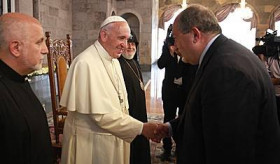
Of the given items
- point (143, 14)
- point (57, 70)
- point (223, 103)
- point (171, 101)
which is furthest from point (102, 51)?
point (143, 14)

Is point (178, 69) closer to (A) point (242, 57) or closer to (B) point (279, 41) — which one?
(B) point (279, 41)

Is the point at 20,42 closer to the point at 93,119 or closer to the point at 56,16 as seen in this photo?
the point at 93,119

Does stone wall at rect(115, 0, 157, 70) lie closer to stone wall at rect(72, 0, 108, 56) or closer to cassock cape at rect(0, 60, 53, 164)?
stone wall at rect(72, 0, 108, 56)

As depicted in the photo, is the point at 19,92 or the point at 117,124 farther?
the point at 117,124

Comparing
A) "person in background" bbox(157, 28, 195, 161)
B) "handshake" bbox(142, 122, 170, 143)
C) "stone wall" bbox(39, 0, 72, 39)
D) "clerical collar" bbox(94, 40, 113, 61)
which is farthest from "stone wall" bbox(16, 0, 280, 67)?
"handshake" bbox(142, 122, 170, 143)

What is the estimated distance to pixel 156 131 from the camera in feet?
6.61

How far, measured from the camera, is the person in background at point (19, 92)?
126 centimetres

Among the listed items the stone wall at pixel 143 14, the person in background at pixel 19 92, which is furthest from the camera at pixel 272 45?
the stone wall at pixel 143 14

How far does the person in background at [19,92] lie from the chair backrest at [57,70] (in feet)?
4.68

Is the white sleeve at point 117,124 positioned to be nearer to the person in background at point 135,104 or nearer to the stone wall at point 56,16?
the person in background at point 135,104

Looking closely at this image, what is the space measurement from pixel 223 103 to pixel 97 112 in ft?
3.29

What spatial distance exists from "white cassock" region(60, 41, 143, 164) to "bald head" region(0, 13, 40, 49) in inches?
29.1

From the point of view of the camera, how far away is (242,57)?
1.27 metres

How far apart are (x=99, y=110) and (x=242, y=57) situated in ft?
3.47
